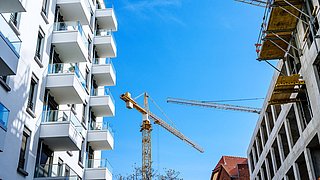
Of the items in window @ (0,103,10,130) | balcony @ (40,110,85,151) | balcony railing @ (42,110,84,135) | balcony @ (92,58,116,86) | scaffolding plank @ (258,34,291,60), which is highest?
balcony @ (92,58,116,86)

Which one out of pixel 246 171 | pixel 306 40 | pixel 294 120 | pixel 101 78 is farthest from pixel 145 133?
pixel 306 40

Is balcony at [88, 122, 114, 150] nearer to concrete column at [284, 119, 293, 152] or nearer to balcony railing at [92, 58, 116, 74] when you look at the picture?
balcony railing at [92, 58, 116, 74]

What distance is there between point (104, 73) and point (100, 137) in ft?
16.2

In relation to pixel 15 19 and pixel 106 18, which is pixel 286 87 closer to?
pixel 15 19

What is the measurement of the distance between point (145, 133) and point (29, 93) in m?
58.8

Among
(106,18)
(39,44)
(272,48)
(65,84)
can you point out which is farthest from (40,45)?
(272,48)

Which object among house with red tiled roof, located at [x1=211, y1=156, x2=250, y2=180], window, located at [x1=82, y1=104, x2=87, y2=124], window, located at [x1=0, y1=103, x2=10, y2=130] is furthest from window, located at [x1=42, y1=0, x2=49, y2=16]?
house with red tiled roof, located at [x1=211, y1=156, x2=250, y2=180]

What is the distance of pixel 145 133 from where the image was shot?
7769 cm

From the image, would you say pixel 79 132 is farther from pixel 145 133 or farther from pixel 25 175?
pixel 145 133

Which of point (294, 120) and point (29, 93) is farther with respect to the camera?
point (294, 120)

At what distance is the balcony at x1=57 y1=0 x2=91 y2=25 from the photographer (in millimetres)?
24297

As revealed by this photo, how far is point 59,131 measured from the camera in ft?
66.7

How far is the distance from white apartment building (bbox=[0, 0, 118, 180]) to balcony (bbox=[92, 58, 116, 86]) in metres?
0.07

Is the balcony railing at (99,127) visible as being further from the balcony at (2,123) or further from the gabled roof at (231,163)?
the gabled roof at (231,163)
